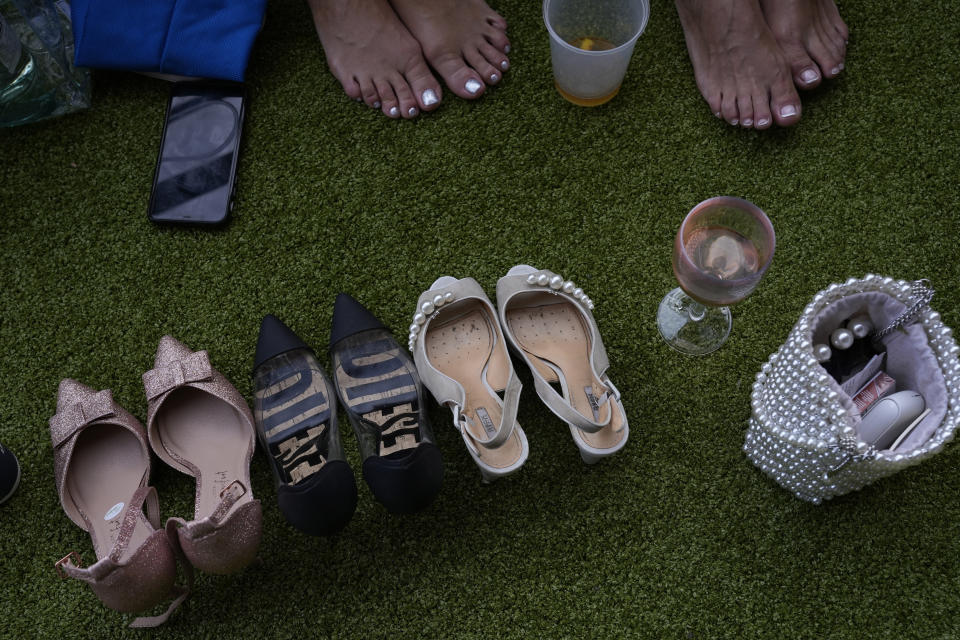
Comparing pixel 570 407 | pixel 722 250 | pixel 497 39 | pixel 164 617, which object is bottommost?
pixel 164 617

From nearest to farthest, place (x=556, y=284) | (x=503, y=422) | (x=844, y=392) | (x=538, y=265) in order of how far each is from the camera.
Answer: (x=844, y=392)
(x=503, y=422)
(x=556, y=284)
(x=538, y=265)

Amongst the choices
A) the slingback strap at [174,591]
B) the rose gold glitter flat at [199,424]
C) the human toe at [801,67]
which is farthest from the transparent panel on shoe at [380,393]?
the human toe at [801,67]

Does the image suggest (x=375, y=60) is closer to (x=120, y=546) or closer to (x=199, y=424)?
(x=199, y=424)

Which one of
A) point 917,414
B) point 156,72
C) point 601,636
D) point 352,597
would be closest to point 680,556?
point 601,636

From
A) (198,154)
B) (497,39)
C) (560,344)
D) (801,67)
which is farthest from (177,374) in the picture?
(801,67)

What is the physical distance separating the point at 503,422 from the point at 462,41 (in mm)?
746

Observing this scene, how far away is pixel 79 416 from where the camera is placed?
1095 mm

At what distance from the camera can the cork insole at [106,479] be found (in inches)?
42.9

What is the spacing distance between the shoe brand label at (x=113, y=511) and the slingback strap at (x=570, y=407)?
0.68m

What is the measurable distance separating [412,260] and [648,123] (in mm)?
496

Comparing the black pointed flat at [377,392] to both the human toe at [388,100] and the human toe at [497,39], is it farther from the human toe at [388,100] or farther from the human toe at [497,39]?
the human toe at [497,39]

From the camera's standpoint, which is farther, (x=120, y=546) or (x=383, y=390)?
(x=383, y=390)

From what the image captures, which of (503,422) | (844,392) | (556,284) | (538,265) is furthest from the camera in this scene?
(538,265)

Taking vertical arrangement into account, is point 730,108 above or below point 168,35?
below
